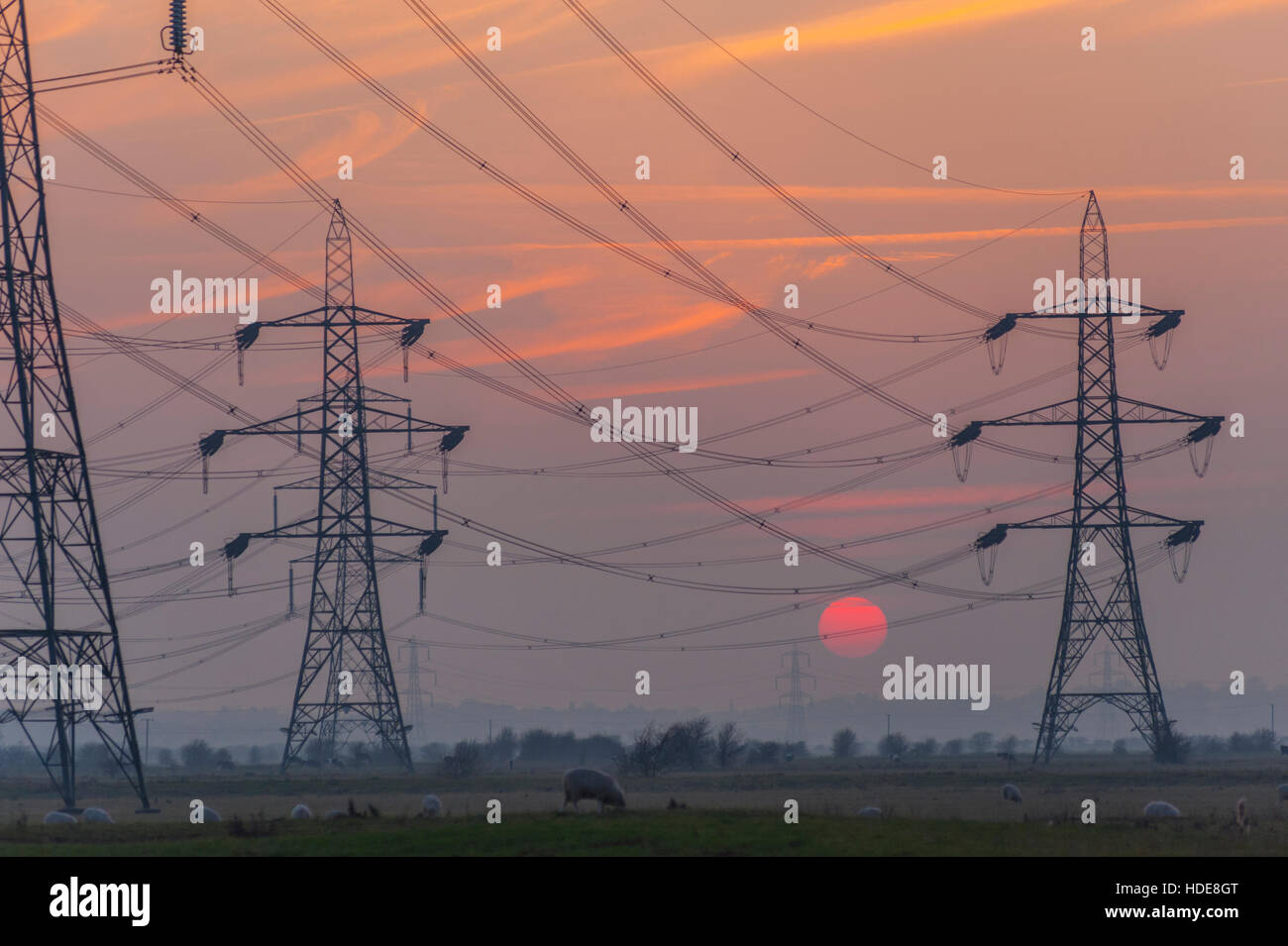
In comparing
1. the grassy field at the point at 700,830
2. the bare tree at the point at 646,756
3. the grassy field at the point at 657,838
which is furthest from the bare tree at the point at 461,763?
the grassy field at the point at 657,838

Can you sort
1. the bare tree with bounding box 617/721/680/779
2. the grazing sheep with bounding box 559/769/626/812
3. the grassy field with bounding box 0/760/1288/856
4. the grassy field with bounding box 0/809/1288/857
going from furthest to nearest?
the bare tree with bounding box 617/721/680/779, the grazing sheep with bounding box 559/769/626/812, the grassy field with bounding box 0/760/1288/856, the grassy field with bounding box 0/809/1288/857

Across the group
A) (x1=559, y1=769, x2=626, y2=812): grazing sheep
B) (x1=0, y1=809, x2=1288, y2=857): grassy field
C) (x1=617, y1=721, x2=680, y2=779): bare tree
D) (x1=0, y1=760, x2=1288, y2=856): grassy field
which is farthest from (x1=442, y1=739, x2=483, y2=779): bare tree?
(x1=0, y1=809, x2=1288, y2=857): grassy field

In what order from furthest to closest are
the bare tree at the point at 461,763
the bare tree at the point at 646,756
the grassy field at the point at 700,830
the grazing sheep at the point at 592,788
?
the bare tree at the point at 461,763, the bare tree at the point at 646,756, the grazing sheep at the point at 592,788, the grassy field at the point at 700,830

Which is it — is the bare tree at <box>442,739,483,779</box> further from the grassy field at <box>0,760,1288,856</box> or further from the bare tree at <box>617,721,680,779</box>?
the grassy field at <box>0,760,1288,856</box>

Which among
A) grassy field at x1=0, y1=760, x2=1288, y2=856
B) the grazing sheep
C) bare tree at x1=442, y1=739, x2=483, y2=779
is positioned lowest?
bare tree at x1=442, y1=739, x2=483, y2=779

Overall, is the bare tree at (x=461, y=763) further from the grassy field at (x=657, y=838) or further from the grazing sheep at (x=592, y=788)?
the grassy field at (x=657, y=838)
